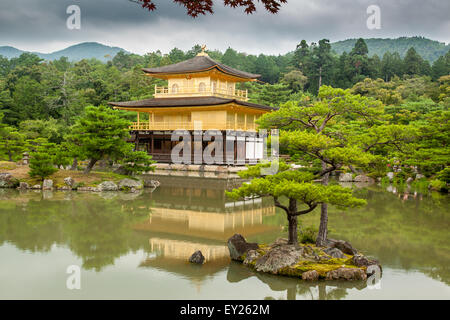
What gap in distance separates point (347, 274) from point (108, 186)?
1263 centimetres

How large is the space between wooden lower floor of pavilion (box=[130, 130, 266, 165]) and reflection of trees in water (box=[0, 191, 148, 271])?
11.7 m

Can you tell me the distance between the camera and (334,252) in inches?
320

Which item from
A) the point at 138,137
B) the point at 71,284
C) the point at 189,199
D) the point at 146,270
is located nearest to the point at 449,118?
the point at 189,199

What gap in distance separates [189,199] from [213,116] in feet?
38.9

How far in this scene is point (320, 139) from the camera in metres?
7.84

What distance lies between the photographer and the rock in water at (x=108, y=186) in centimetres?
1764

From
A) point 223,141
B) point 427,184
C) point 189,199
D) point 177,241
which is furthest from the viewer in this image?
point 223,141

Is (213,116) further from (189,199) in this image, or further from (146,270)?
(146,270)

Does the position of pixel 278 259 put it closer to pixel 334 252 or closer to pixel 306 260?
pixel 306 260

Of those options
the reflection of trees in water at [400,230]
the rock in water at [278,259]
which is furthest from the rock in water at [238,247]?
the reflection of trees in water at [400,230]

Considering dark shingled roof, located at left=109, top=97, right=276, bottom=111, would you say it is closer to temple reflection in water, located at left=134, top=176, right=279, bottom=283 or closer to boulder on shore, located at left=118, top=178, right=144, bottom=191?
temple reflection in water, located at left=134, top=176, right=279, bottom=283

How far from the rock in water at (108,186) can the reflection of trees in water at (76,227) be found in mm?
2664

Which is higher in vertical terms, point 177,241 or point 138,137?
point 138,137

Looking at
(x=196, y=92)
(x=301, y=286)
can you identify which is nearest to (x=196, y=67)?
(x=196, y=92)
